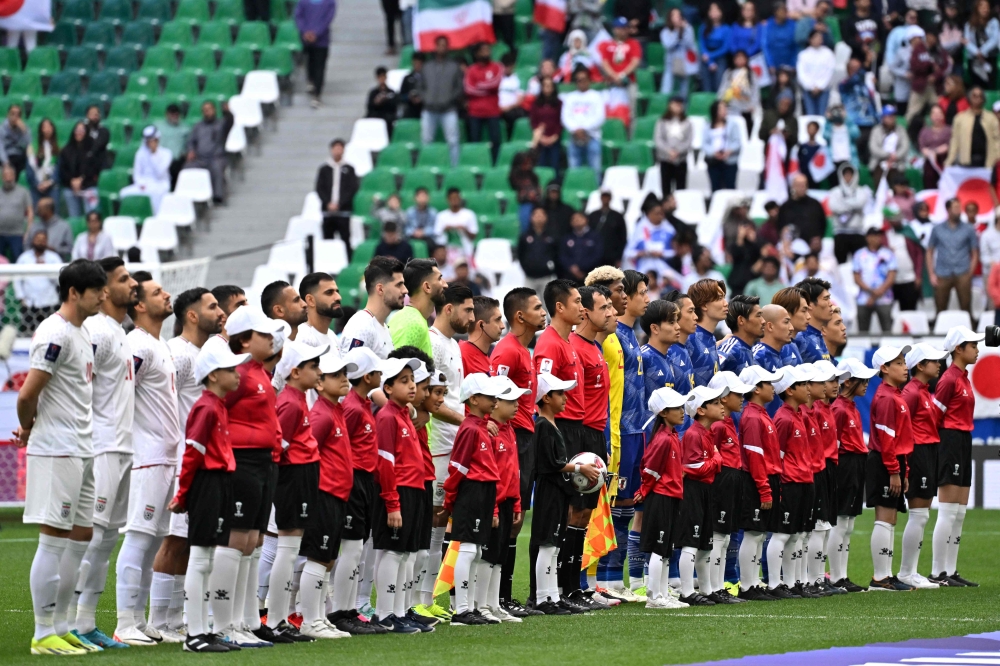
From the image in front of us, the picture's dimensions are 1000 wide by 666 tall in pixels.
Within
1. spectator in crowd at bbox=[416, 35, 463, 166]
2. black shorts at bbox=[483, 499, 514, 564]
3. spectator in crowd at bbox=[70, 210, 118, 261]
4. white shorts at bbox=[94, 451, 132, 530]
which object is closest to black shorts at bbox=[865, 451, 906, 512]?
black shorts at bbox=[483, 499, 514, 564]

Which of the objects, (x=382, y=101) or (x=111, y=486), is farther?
(x=382, y=101)

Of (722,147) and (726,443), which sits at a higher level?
(722,147)

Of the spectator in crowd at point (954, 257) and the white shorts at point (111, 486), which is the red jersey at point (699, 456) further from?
the spectator in crowd at point (954, 257)

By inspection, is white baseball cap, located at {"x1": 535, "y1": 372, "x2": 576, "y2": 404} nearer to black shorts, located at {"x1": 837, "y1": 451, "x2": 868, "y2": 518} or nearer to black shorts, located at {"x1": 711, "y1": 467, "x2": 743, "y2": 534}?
black shorts, located at {"x1": 711, "y1": 467, "x2": 743, "y2": 534}

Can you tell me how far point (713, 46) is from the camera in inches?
985

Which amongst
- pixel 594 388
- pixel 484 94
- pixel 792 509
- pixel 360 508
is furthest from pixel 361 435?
pixel 484 94

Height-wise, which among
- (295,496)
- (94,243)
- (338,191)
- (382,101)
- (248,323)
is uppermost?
(382,101)

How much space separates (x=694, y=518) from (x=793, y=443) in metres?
1.28

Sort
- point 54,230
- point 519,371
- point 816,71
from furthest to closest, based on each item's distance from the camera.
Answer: point 816,71, point 54,230, point 519,371

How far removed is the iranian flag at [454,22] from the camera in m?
26.1

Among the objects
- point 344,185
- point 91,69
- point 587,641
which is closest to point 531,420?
point 587,641

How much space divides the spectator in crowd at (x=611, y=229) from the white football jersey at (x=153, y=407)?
1228 centimetres

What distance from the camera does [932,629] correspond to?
1047 cm

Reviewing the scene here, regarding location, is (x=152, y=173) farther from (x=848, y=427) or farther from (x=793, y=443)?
(x=793, y=443)
